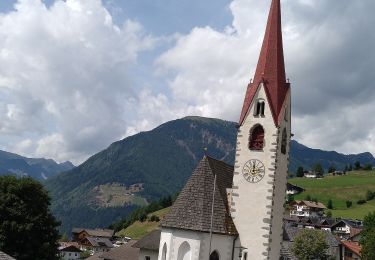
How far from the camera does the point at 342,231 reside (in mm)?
158375

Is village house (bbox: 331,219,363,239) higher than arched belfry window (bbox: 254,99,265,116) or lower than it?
Answer: lower

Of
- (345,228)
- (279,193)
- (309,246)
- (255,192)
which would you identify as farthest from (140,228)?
(255,192)

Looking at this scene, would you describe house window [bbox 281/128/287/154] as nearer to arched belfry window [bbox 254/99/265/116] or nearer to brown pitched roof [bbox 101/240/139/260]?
arched belfry window [bbox 254/99/265/116]

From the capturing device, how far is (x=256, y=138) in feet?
142

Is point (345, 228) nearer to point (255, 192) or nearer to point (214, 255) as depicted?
point (255, 192)

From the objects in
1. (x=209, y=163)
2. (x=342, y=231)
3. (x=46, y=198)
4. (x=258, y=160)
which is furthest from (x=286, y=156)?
(x=342, y=231)

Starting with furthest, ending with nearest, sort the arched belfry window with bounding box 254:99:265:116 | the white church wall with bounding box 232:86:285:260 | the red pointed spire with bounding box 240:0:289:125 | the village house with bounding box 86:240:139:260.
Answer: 1. the village house with bounding box 86:240:139:260
2. the arched belfry window with bounding box 254:99:265:116
3. the red pointed spire with bounding box 240:0:289:125
4. the white church wall with bounding box 232:86:285:260

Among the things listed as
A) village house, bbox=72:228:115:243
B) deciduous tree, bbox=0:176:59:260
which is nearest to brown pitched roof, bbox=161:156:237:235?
deciduous tree, bbox=0:176:59:260

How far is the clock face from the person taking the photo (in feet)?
138

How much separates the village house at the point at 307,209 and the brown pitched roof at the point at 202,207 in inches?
5963

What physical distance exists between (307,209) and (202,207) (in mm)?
160122

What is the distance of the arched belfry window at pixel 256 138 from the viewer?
43.0 m

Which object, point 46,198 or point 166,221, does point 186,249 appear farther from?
point 46,198

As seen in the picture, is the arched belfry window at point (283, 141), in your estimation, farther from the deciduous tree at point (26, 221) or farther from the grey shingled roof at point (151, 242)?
the deciduous tree at point (26, 221)
